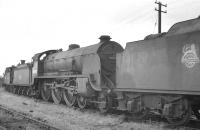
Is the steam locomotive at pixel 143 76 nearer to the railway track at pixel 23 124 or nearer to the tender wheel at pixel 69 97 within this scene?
the tender wheel at pixel 69 97

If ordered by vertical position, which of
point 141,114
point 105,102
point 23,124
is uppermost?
point 105,102

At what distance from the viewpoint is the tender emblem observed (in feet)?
24.2

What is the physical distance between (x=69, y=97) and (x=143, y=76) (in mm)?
6504

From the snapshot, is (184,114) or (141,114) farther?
(141,114)

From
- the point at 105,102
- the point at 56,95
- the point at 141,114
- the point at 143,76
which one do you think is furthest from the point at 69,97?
the point at 143,76

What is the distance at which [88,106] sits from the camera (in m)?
13.4

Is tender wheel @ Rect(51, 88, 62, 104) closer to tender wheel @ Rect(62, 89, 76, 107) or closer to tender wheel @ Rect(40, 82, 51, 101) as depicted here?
tender wheel @ Rect(62, 89, 76, 107)

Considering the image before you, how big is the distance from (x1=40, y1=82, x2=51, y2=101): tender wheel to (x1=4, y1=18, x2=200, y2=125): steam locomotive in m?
2.09

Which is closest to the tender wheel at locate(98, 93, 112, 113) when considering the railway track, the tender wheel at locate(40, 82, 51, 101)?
the railway track

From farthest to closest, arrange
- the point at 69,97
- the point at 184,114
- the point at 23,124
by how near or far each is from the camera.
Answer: the point at 69,97 < the point at 23,124 < the point at 184,114

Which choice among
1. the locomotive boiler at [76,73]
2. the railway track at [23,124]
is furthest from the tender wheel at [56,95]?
the railway track at [23,124]

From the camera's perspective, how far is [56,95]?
52.8 ft

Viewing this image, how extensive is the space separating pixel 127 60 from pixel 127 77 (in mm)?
580

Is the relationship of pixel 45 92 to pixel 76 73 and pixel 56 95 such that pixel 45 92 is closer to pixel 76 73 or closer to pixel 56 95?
pixel 56 95
